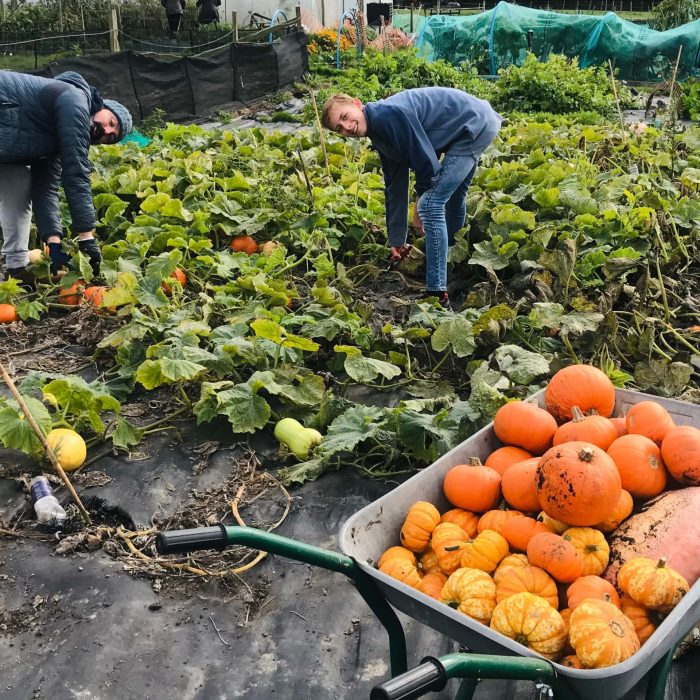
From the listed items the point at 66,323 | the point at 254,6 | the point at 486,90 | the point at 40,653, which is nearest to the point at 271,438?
the point at 40,653

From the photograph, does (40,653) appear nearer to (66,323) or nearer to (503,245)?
(66,323)

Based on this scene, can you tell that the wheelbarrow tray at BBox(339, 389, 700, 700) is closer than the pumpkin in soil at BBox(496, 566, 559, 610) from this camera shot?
Yes

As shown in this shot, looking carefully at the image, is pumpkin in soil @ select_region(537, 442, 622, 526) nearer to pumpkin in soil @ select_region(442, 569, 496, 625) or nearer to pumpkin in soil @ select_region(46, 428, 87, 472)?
pumpkin in soil @ select_region(442, 569, 496, 625)

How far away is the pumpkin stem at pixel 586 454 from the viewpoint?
2.12 meters

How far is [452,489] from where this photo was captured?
7.87ft

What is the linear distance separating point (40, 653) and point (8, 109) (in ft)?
12.7

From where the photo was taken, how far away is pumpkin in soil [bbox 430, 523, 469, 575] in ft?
7.22

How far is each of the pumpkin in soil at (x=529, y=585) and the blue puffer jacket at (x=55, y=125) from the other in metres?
4.21

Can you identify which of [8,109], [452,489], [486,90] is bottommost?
[486,90]

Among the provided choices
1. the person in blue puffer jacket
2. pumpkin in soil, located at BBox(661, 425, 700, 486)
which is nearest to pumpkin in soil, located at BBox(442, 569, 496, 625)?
pumpkin in soil, located at BBox(661, 425, 700, 486)

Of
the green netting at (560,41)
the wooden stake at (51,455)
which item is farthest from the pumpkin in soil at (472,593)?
the green netting at (560,41)

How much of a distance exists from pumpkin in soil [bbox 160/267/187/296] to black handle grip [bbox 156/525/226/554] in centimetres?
357

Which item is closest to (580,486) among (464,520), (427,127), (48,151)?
(464,520)

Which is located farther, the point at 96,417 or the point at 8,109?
the point at 8,109
